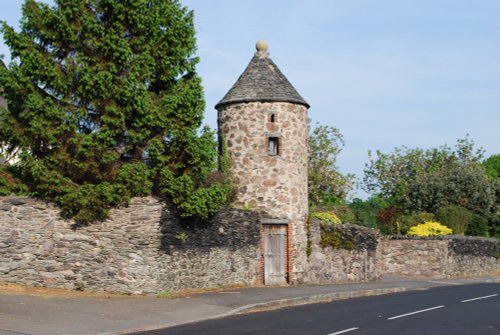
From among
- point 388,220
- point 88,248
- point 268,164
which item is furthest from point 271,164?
point 388,220

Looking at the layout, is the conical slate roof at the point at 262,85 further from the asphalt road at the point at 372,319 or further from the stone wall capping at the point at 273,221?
the asphalt road at the point at 372,319

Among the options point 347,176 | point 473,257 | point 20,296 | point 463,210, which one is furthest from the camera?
point 347,176

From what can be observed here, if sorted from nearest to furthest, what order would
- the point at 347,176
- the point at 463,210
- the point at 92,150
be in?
the point at 92,150 → the point at 463,210 → the point at 347,176

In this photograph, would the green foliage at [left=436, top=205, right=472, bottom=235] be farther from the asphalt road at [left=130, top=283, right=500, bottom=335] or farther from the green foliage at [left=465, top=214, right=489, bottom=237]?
the asphalt road at [left=130, top=283, right=500, bottom=335]

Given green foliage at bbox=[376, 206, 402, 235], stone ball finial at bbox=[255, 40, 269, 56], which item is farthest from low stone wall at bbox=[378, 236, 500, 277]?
stone ball finial at bbox=[255, 40, 269, 56]

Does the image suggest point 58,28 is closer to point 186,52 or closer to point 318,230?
point 186,52

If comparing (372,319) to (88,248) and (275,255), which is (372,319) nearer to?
(88,248)

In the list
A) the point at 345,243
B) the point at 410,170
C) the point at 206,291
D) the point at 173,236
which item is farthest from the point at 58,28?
the point at 410,170

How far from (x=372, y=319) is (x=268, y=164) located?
10.5 m

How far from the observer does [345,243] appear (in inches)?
1164

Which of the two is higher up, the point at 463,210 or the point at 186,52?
the point at 186,52

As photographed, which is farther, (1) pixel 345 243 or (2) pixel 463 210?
(2) pixel 463 210

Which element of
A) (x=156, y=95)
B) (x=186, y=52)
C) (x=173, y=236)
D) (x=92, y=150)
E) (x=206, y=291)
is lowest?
(x=206, y=291)

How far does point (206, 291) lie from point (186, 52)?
745 cm
